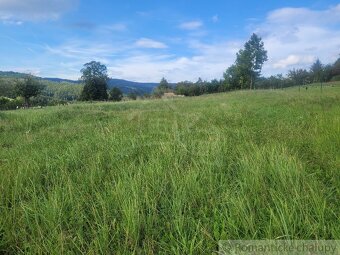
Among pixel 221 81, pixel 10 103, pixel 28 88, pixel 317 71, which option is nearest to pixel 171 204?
pixel 10 103

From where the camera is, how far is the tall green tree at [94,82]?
9006 cm

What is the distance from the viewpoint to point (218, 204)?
345cm

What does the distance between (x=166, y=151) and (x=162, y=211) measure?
78.4 inches

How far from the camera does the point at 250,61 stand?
3130 inches

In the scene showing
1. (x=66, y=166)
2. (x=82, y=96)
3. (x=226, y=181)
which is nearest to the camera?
(x=226, y=181)

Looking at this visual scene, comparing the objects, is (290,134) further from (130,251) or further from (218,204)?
(130,251)

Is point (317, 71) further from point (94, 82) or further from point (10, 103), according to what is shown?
point (10, 103)

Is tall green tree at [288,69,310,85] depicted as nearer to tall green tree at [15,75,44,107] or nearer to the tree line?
the tree line

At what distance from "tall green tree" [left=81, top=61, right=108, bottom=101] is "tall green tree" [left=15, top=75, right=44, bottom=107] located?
1774 cm

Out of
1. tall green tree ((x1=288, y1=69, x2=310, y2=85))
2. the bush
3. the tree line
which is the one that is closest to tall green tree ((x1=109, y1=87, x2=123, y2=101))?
the tree line

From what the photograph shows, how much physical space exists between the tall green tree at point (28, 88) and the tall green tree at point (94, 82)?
1774 cm

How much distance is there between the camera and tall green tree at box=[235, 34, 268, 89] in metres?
79.3

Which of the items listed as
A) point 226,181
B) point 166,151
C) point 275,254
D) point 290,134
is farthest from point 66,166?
point 290,134

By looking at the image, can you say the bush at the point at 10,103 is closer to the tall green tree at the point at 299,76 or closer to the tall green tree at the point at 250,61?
the tall green tree at the point at 250,61
